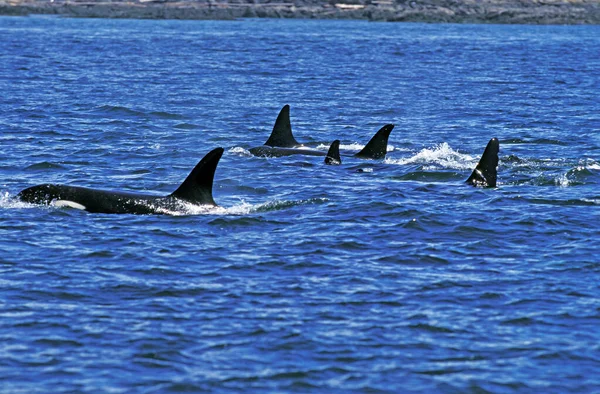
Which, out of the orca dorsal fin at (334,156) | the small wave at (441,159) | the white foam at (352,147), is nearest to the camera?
the small wave at (441,159)

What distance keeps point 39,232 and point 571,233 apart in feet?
23.6

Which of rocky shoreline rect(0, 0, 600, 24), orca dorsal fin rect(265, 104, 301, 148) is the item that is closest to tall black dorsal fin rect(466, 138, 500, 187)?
orca dorsal fin rect(265, 104, 301, 148)

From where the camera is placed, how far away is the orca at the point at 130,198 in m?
15.5

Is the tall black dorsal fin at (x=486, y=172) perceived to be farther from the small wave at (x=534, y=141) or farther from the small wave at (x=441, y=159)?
the small wave at (x=534, y=141)

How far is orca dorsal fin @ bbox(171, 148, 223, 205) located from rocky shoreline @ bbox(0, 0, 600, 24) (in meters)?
117

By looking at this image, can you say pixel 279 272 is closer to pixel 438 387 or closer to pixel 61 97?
pixel 438 387

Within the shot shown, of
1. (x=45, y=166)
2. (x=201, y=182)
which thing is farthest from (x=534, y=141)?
(x=201, y=182)

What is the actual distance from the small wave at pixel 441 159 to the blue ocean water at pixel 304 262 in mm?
102

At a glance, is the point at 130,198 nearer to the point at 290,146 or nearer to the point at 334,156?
the point at 334,156

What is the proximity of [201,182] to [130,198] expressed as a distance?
3.55 feet

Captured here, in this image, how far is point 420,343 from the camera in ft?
34.6

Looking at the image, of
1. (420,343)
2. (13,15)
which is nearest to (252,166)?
(420,343)

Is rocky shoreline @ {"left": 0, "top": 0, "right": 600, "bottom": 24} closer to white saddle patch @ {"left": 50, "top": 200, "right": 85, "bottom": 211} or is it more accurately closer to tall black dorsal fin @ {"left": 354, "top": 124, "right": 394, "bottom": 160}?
tall black dorsal fin @ {"left": 354, "top": 124, "right": 394, "bottom": 160}

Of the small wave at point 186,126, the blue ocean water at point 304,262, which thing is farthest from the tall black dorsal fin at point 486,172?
the small wave at point 186,126
